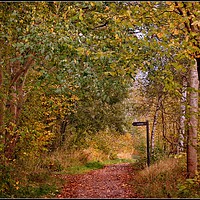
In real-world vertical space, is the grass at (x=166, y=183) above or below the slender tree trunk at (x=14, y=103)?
below

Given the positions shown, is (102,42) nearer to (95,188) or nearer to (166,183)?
(166,183)

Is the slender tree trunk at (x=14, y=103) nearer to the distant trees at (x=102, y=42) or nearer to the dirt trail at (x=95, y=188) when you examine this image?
the distant trees at (x=102, y=42)

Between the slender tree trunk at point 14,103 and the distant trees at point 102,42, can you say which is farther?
the slender tree trunk at point 14,103

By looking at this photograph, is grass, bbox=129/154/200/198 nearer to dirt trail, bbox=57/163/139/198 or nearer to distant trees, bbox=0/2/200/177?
dirt trail, bbox=57/163/139/198

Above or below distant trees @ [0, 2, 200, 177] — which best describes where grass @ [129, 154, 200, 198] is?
below

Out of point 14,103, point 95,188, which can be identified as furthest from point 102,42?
point 95,188

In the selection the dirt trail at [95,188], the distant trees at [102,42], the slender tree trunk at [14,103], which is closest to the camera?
the distant trees at [102,42]

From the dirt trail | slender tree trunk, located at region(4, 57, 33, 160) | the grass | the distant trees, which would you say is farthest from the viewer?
slender tree trunk, located at region(4, 57, 33, 160)

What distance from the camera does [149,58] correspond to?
7.33 metres

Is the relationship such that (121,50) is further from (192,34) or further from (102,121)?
(102,121)

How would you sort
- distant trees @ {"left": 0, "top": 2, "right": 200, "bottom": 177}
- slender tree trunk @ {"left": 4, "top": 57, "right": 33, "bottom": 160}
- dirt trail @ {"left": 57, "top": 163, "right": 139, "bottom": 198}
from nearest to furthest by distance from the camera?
distant trees @ {"left": 0, "top": 2, "right": 200, "bottom": 177}
dirt trail @ {"left": 57, "top": 163, "right": 139, "bottom": 198}
slender tree trunk @ {"left": 4, "top": 57, "right": 33, "bottom": 160}

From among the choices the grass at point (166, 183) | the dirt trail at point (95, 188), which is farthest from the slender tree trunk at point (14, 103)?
the grass at point (166, 183)

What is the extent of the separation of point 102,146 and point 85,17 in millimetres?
18197

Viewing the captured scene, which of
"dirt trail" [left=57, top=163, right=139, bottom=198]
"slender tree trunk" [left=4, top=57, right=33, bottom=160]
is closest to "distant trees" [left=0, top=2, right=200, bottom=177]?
"slender tree trunk" [left=4, top=57, right=33, bottom=160]
